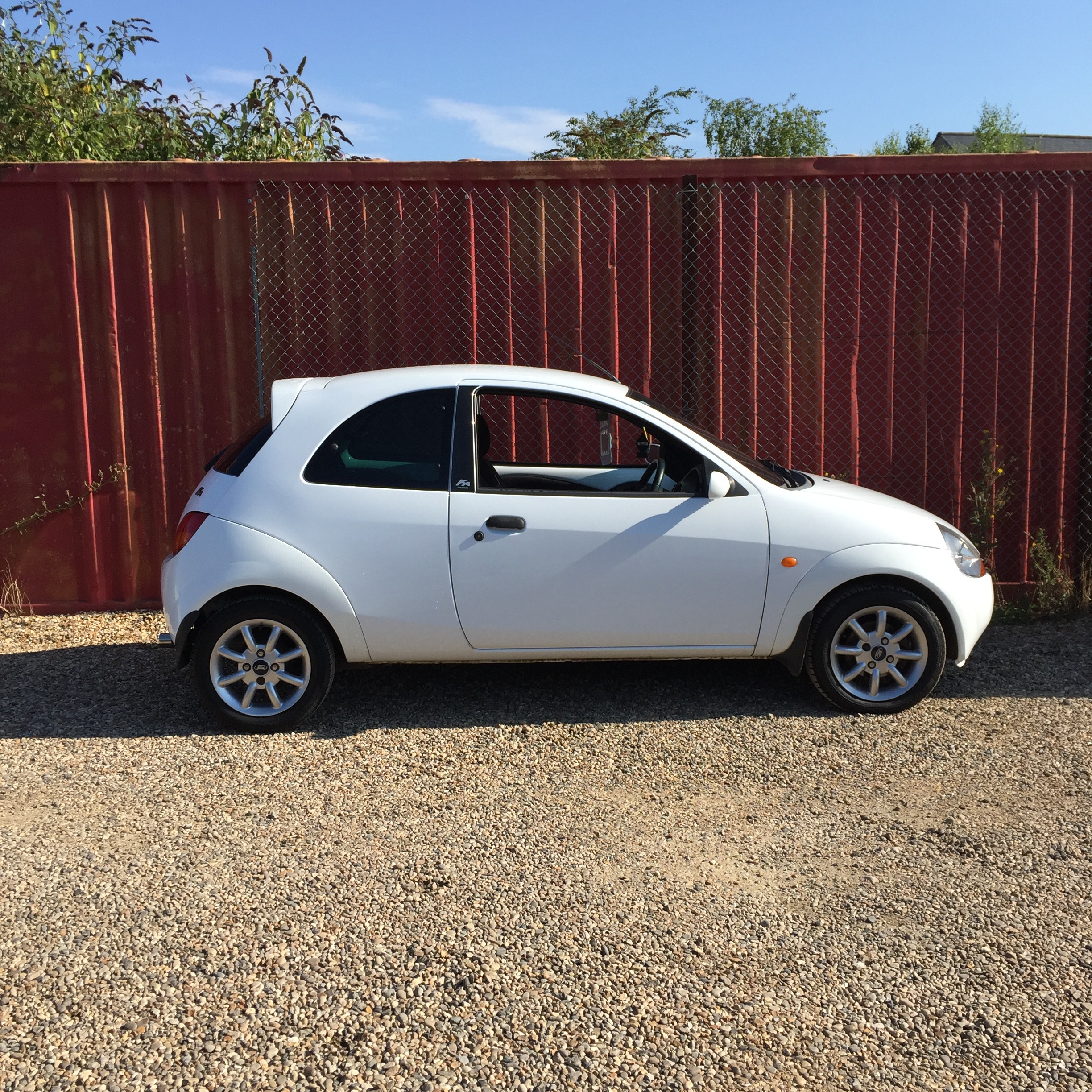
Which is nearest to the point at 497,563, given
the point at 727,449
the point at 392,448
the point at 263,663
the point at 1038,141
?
the point at 392,448

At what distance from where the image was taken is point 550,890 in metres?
3.69

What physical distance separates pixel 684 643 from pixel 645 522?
637mm

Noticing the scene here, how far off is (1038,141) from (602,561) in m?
45.3

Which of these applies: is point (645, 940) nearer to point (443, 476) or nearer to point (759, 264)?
point (443, 476)

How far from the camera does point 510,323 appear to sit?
7.69 metres

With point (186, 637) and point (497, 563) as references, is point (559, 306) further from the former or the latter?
point (186, 637)

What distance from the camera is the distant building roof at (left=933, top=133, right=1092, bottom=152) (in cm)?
4250

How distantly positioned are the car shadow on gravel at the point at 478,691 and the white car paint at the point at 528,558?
372 mm

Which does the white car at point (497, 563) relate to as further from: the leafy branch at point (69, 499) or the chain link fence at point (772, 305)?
the leafy branch at point (69, 499)

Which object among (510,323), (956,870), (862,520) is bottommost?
(956,870)

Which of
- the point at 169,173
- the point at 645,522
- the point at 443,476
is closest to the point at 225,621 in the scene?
the point at 443,476

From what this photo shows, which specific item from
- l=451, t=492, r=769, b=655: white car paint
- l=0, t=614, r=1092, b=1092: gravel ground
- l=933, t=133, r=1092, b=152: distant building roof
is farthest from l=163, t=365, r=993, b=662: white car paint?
l=933, t=133, r=1092, b=152: distant building roof

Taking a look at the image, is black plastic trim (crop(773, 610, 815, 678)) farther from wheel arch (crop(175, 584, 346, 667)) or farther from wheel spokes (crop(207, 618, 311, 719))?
wheel spokes (crop(207, 618, 311, 719))

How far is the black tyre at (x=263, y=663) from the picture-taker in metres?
5.16
